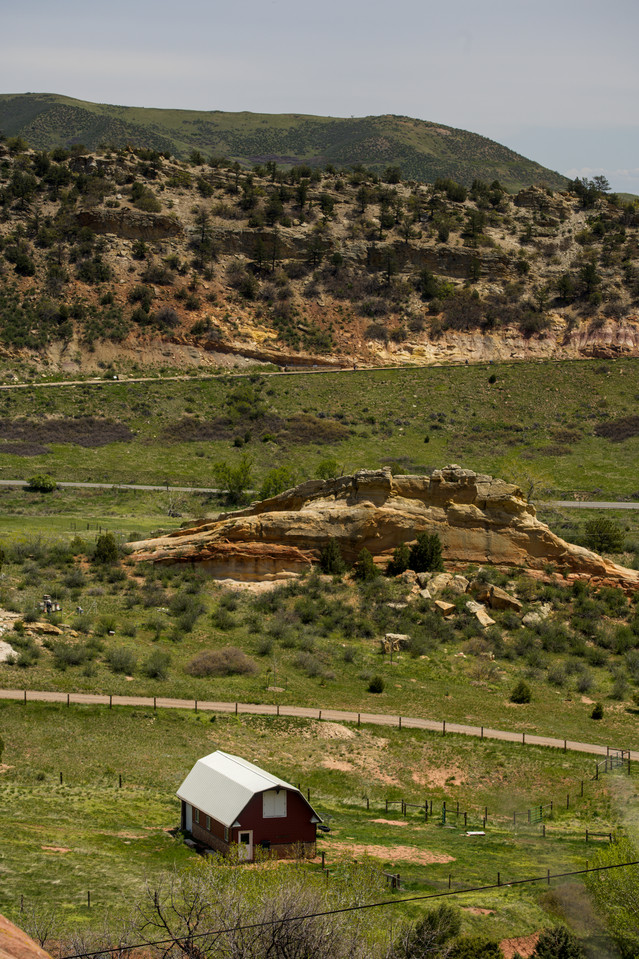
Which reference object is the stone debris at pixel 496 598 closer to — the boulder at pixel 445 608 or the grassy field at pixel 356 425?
the boulder at pixel 445 608

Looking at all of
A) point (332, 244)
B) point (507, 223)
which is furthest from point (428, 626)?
point (507, 223)

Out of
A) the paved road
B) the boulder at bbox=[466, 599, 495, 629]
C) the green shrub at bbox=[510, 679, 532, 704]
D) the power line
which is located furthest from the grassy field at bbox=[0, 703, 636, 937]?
the boulder at bbox=[466, 599, 495, 629]

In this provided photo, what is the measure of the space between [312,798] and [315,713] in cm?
617

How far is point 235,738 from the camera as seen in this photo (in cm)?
3372

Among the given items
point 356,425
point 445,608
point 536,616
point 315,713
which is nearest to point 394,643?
point 445,608

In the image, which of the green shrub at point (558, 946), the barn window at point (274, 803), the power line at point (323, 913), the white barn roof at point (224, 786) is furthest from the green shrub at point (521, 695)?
the green shrub at point (558, 946)

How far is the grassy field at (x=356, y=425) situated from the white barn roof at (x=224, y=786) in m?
50.0

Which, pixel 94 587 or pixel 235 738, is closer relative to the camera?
pixel 235 738

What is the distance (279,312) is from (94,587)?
6758 cm

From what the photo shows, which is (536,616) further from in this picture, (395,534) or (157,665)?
(157,665)

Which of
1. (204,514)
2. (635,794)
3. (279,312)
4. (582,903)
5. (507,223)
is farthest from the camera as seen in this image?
(507,223)

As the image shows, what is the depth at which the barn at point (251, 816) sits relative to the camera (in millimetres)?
24766

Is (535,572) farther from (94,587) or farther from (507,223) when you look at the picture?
(507,223)

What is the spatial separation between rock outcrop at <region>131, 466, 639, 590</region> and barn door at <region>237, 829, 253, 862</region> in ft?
83.2
